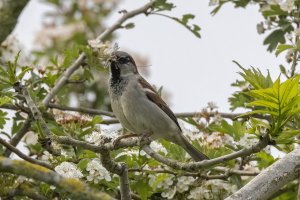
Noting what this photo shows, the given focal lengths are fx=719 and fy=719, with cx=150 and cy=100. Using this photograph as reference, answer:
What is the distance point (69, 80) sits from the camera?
5.48m

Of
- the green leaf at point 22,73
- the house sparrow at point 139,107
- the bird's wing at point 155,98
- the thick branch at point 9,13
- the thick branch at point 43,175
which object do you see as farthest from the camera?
the bird's wing at point 155,98

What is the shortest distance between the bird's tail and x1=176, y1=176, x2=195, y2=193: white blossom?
0.47 feet

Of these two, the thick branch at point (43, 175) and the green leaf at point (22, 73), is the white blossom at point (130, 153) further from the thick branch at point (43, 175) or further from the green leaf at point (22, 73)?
the thick branch at point (43, 175)

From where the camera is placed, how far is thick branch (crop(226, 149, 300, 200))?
343 centimetres

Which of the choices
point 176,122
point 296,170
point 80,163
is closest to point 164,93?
point 176,122

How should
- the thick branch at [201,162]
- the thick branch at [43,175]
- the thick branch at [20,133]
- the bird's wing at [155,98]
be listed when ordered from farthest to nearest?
1. the bird's wing at [155,98]
2. the thick branch at [20,133]
3. the thick branch at [201,162]
4. the thick branch at [43,175]

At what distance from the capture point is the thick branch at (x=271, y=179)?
3434mm

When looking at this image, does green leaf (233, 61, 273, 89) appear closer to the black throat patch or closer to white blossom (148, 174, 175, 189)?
white blossom (148, 174, 175, 189)

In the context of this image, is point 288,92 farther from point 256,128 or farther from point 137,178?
point 137,178

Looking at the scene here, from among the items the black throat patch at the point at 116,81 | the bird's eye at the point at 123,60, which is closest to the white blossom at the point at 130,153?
the black throat patch at the point at 116,81

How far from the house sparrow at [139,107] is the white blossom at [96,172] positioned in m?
0.59

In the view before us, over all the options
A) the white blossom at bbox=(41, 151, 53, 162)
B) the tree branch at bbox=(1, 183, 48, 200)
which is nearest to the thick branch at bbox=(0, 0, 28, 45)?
the white blossom at bbox=(41, 151, 53, 162)

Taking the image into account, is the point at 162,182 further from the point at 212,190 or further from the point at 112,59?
the point at 112,59

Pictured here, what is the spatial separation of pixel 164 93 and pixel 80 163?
2.00 meters
